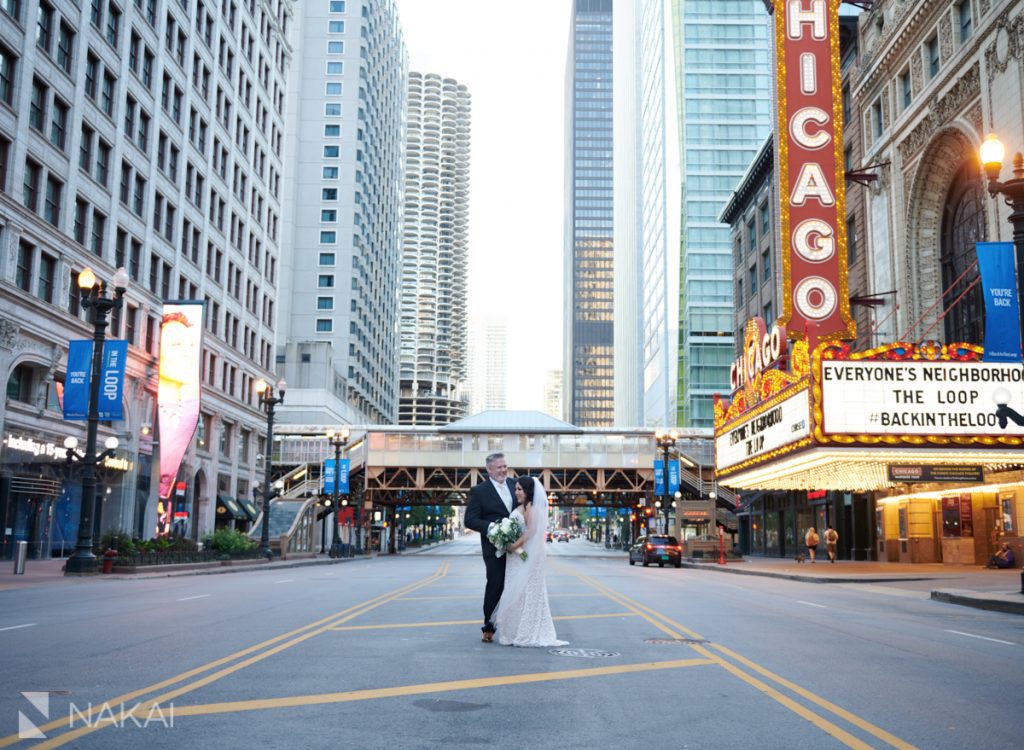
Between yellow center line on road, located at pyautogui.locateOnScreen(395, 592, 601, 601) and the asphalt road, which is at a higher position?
the asphalt road

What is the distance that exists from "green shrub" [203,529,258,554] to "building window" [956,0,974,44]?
113 feet

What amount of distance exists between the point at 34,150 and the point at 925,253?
36675 mm

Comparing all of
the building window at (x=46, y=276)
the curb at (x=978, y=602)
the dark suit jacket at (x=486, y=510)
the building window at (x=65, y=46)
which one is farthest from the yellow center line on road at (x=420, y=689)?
the building window at (x=65, y=46)

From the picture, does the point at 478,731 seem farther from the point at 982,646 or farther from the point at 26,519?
the point at 26,519

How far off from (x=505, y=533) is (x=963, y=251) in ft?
108

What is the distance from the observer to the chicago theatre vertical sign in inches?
1528

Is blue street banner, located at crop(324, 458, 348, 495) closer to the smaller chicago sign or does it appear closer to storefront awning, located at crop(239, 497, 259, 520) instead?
storefront awning, located at crop(239, 497, 259, 520)

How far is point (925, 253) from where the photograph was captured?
40.8m

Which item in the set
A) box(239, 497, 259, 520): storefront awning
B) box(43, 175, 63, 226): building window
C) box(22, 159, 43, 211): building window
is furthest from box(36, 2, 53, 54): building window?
box(239, 497, 259, 520): storefront awning

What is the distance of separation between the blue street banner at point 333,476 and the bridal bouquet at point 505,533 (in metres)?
53.0

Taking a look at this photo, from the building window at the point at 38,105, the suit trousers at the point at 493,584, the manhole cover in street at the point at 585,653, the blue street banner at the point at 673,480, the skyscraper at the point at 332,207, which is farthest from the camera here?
the skyscraper at the point at 332,207

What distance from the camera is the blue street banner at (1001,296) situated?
67.3 feet

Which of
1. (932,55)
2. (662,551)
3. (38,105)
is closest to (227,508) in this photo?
(38,105)

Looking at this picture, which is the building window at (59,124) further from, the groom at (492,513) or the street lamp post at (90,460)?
the groom at (492,513)
